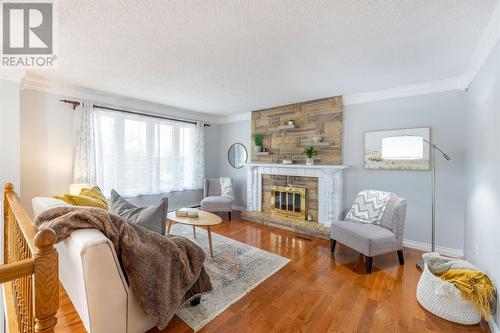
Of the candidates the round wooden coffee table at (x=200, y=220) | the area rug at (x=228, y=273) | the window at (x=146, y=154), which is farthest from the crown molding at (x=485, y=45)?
the window at (x=146, y=154)

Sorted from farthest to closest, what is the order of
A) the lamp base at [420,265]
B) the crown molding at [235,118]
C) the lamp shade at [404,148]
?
the crown molding at [235,118], the lamp base at [420,265], the lamp shade at [404,148]

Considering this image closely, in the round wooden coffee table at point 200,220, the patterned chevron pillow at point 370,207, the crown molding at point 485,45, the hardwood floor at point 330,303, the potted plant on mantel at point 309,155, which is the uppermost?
the crown molding at point 485,45

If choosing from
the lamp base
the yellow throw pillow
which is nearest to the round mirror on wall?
the yellow throw pillow

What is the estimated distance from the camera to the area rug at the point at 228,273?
185 centimetres

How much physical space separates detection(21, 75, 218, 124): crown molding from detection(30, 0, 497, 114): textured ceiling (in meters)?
0.22

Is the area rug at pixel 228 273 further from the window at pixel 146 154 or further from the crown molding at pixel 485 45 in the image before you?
the crown molding at pixel 485 45

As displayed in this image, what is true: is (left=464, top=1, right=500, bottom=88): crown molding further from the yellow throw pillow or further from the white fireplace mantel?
the yellow throw pillow

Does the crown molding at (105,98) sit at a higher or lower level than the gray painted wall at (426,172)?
higher

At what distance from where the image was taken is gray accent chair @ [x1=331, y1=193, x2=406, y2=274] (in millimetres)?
2520

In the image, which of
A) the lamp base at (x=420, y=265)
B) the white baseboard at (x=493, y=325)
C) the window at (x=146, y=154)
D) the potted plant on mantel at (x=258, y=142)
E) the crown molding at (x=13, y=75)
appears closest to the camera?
the white baseboard at (x=493, y=325)

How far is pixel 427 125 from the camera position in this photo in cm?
314

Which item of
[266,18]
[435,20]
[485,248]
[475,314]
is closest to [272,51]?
[266,18]

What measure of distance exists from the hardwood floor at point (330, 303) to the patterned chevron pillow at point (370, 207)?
1.69ft

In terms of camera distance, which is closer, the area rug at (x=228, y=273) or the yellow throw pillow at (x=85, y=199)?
the area rug at (x=228, y=273)
